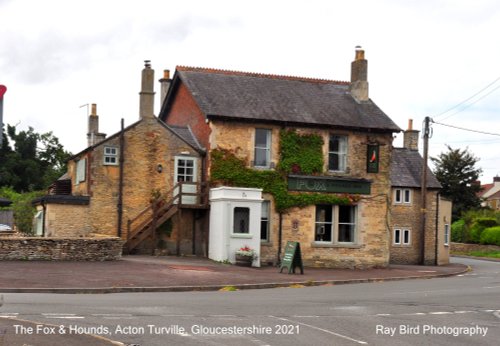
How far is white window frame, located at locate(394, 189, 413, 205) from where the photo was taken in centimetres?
4775

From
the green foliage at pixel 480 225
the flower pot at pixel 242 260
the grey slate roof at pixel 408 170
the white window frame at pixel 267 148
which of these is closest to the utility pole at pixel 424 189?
the grey slate roof at pixel 408 170

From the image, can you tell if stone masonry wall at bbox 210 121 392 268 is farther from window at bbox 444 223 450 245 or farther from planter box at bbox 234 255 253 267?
window at bbox 444 223 450 245

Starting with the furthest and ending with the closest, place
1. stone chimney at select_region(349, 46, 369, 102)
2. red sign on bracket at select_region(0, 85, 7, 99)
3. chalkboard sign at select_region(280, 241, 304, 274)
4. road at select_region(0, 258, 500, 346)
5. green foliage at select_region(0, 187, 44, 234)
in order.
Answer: green foliage at select_region(0, 187, 44, 234) < stone chimney at select_region(349, 46, 369, 102) < chalkboard sign at select_region(280, 241, 304, 274) < road at select_region(0, 258, 500, 346) < red sign on bracket at select_region(0, 85, 7, 99)

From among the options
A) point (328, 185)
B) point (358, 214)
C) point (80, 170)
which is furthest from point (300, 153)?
point (80, 170)

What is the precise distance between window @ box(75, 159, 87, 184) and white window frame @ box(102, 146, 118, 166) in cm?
131

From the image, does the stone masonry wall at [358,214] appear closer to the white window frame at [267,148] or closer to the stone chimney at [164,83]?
the white window frame at [267,148]

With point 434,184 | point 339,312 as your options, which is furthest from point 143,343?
point 434,184

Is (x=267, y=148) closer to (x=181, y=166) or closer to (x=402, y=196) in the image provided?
(x=181, y=166)

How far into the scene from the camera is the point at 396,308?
18.4 meters

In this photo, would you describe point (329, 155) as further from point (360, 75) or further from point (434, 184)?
point (434, 184)

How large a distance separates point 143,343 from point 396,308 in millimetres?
8105

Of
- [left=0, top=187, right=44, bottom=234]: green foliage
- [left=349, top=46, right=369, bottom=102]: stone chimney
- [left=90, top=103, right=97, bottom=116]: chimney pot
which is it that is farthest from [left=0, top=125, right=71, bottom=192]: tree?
[left=349, top=46, right=369, bottom=102]: stone chimney

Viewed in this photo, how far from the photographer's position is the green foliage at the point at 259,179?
3550cm

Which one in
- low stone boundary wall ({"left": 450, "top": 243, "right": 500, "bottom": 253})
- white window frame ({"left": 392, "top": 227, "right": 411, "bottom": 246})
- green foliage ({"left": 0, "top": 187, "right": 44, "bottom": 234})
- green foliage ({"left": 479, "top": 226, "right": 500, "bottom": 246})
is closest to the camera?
white window frame ({"left": 392, "top": 227, "right": 411, "bottom": 246})
